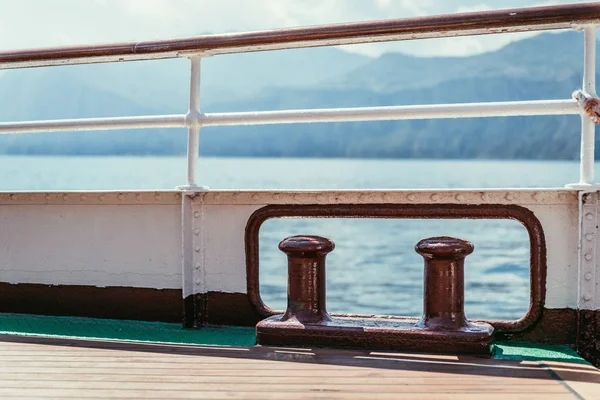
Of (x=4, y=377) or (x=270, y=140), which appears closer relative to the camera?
(x=4, y=377)

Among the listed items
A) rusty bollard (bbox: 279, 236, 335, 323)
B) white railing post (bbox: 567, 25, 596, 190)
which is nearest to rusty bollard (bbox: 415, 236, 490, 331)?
rusty bollard (bbox: 279, 236, 335, 323)

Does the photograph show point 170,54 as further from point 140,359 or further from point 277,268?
point 277,268

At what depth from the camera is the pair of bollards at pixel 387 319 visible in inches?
111

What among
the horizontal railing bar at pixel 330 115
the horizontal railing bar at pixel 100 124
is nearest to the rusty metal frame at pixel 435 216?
the horizontal railing bar at pixel 330 115

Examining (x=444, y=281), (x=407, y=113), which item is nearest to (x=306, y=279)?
(x=444, y=281)

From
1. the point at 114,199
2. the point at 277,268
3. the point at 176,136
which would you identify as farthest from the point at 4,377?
the point at 176,136

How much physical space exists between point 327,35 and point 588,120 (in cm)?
110

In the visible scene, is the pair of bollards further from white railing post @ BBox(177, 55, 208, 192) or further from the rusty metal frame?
white railing post @ BBox(177, 55, 208, 192)

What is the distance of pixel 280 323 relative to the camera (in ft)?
9.82

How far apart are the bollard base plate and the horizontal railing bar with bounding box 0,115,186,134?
1.00 m

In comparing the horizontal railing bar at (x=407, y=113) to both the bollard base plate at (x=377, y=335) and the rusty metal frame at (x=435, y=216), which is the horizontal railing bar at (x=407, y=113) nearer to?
the rusty metal frame at (x=435, y=216)

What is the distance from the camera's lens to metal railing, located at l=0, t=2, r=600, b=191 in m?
2.82

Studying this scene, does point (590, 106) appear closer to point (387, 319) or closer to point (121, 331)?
point (387, 319)

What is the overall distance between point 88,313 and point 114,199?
1.93 ft
